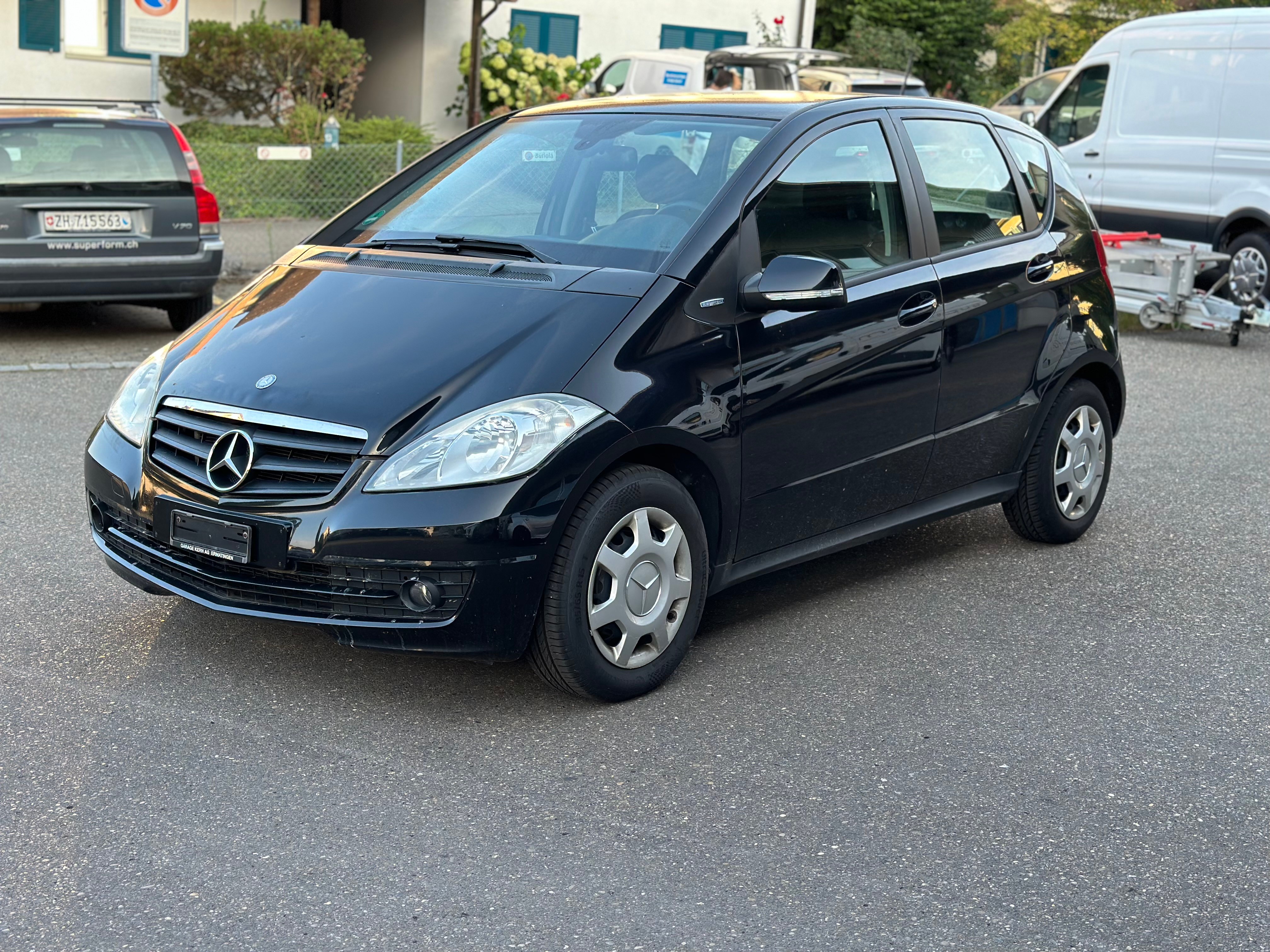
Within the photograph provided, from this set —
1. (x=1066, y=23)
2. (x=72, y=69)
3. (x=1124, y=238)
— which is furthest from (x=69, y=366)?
(x=1066, y=23)

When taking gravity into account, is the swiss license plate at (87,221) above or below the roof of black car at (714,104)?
below

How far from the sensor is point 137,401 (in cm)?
454

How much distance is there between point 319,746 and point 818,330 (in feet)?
6.44

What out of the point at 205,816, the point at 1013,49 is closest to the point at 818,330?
the point at 205,816

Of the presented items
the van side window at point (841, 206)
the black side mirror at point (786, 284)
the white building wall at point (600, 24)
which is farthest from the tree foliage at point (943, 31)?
the black side mirror at point (786, 284)

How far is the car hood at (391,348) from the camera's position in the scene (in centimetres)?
405

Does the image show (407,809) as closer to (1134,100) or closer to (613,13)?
(1134,100)

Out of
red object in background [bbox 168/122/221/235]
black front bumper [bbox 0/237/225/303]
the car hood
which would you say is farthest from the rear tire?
the car hood

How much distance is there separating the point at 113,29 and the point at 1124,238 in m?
13.4

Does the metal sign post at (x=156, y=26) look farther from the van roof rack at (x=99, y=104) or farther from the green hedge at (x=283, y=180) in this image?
the van roof rack at (x=99, y=104)

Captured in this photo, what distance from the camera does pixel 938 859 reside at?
3.51 m

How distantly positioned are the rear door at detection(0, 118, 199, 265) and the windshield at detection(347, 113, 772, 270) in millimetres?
4966

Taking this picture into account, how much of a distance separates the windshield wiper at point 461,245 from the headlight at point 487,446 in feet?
2.44

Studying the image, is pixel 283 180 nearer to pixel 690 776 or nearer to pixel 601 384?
pixel 601 384
